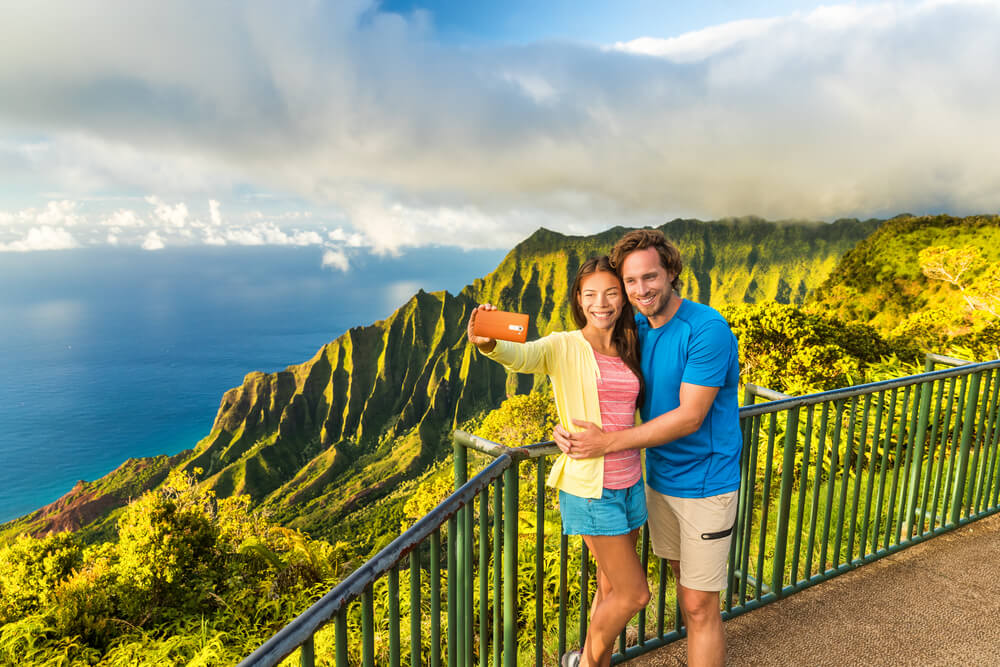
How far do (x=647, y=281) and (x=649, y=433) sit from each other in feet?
1.45

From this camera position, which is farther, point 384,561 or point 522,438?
point 522,438

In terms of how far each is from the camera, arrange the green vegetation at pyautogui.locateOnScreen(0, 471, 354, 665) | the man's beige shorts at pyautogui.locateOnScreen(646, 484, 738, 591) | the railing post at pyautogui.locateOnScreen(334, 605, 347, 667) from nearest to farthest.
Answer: the railing post at pyautogui.locateOnScreen(334, 605, 347, 667) < the man's beige shorts at pyautogui.locateOnScreen(646, 484, 738, 591) < the green vegetation at pyautogui.locateOnScreen(0, 471, 354, 665)

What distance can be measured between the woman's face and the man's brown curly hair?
5 centimetres

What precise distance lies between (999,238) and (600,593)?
53.4 metres

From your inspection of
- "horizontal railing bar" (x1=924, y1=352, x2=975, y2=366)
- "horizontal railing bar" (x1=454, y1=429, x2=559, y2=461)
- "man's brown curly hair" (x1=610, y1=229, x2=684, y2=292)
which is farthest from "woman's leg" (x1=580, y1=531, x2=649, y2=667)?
"horizontal railing bar" (x1=924, y1=352, x2=975, y2=366)

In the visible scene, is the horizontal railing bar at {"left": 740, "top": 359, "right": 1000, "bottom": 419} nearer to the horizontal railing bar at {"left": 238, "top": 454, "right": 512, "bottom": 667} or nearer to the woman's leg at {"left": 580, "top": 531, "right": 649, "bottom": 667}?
the woman's leg at {"left": 580, "top": 531, "right": 649, "bottom": 667}

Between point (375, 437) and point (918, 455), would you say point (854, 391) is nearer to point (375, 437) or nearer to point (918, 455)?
point (918, 455)

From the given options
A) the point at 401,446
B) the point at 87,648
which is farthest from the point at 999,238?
the point at 401,446

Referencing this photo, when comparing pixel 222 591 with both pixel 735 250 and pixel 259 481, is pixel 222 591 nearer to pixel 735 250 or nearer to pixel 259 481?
pixel 259 481

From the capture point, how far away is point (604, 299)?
1.80 metres

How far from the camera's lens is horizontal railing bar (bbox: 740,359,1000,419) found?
238 centimetres

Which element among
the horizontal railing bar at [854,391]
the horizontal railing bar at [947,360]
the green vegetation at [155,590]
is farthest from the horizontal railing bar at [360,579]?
the green vegetation at [155,590]

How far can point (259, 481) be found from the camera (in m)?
96.3

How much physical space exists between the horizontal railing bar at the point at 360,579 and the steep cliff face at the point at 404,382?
76.7 m
